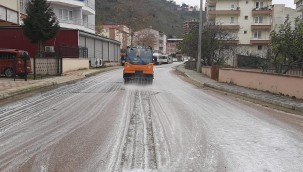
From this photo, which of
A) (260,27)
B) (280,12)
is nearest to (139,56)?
(260,27)

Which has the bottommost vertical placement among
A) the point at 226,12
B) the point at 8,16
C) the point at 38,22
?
the point at 38,22

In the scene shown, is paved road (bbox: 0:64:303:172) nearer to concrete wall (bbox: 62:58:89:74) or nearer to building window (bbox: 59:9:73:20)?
concrete wall (bbox: 62:58:89:74)

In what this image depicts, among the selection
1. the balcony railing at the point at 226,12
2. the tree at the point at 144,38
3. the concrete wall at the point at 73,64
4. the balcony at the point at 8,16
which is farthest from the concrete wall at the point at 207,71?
the tree at the point at 144,38

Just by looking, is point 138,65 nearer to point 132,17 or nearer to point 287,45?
point 287,45

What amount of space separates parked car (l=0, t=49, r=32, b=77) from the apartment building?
173ft

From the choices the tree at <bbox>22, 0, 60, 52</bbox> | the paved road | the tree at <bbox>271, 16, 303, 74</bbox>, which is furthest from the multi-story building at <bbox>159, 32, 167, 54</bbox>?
the paved road

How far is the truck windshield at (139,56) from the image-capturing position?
982 inches

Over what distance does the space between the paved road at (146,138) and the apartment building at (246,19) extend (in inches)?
2402

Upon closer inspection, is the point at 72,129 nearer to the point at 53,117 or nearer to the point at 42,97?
the point at 53,117

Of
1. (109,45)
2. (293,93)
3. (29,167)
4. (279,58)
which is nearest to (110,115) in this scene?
(29,167)

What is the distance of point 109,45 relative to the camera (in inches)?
2179

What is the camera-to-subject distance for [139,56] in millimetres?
25109

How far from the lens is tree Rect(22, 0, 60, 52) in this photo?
101 feet

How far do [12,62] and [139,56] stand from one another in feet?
28.2
